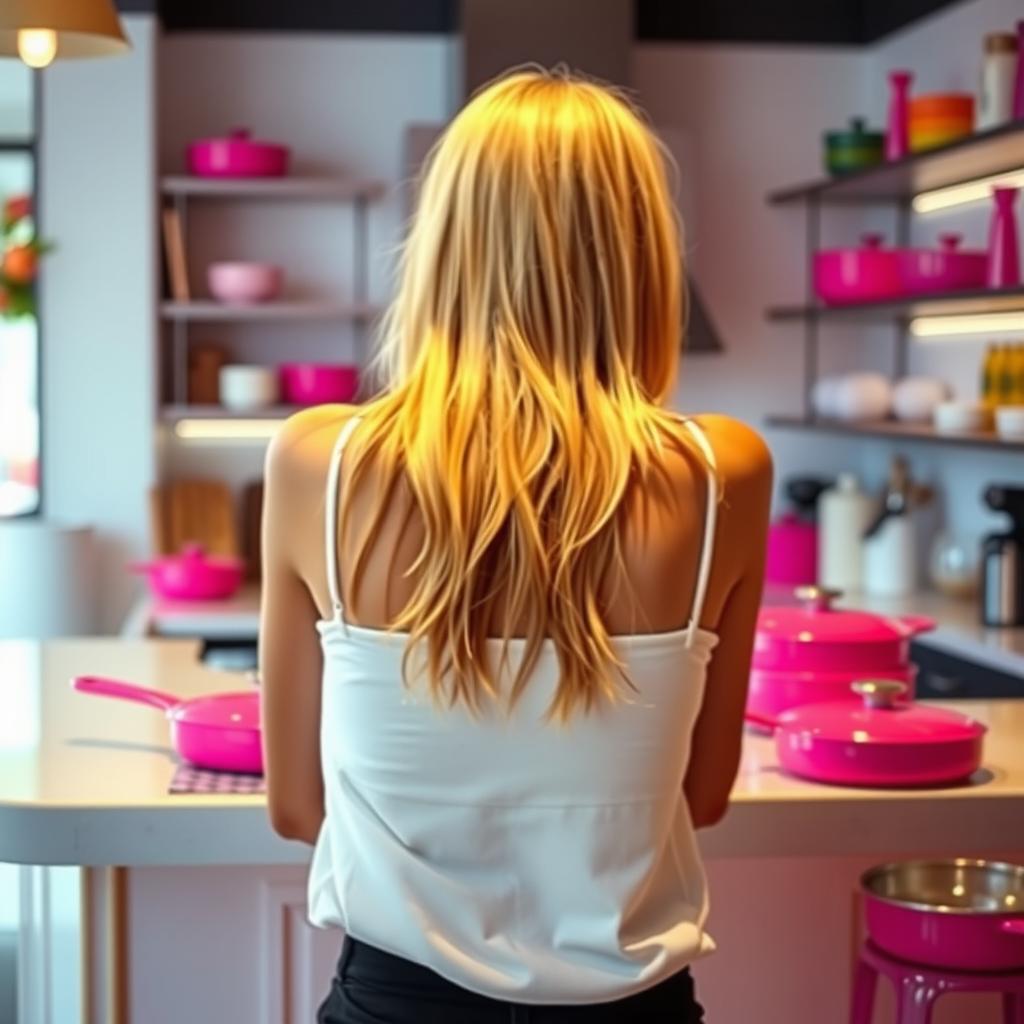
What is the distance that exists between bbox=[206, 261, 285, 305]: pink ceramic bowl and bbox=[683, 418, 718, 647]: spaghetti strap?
3806 millimetres

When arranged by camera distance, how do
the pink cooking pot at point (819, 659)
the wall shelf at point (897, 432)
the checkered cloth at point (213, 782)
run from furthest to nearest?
the wall shelf at point (897, 432) < the pink cooking pot at point (819, 659) < the checkered cloth at point (213, 782)

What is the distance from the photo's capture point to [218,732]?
2.20 m

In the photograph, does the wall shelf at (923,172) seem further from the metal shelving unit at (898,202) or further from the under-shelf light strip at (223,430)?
the under-shelf light strip at (223,430)

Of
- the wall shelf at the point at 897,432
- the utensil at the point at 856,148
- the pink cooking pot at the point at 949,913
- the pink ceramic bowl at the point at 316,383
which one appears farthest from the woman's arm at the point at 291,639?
the utensil at the point at 856,148

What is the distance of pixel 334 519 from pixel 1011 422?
2.91m

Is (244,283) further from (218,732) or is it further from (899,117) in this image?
(218,732)

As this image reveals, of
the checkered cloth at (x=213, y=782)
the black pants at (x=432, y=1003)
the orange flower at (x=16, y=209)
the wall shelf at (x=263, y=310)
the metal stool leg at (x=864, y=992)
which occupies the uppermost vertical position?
the orange flower at (x=16, y=209)

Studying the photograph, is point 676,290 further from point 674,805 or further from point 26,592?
point 26,592

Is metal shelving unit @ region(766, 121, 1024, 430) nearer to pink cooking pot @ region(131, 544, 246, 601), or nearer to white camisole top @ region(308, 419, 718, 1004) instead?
pink cooking pot @ region(131, 544, 246, 601)

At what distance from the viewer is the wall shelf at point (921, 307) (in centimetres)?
414

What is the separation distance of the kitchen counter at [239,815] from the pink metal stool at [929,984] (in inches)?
7.7

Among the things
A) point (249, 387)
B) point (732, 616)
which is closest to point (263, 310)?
point (249, 387)

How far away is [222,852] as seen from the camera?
2.09 meters

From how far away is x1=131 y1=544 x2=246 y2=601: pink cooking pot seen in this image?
16.3ft
